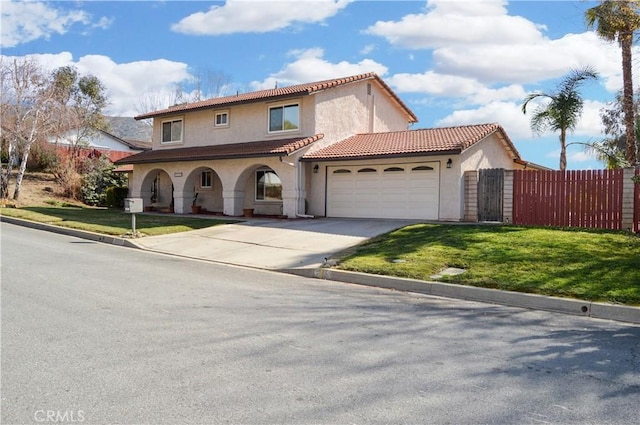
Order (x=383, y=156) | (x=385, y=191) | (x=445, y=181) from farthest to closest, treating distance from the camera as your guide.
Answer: (x=385, y=191), (x=383, y=156), (x=445, y=181)

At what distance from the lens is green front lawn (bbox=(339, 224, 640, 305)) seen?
332 inches

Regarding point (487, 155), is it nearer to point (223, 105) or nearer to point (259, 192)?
point (259, 192)

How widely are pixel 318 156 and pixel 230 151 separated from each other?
438cm

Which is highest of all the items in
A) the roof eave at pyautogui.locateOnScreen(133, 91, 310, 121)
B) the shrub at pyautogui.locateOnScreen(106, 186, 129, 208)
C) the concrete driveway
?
the roof eave at pyautogui.locateOnScreen(133, 91, 310, 121)

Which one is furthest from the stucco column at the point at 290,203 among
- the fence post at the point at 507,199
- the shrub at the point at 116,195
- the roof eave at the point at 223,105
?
the shrub at the point at 116,195

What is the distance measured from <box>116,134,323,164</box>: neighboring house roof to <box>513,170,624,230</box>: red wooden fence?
840 centimetres

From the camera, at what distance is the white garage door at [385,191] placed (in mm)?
18609

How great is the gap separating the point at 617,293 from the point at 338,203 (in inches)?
534

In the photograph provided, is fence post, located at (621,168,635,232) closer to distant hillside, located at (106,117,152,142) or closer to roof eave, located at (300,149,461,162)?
roof eave, located at (300,149,461,162)

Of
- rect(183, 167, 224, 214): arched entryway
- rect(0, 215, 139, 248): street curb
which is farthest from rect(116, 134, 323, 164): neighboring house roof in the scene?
rect(0, 215, 139, 248): street curb

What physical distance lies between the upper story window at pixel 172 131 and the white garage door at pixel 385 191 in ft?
32.4

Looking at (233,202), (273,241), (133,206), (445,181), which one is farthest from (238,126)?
(445,181)

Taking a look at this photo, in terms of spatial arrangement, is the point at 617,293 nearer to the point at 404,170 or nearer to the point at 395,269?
the point at 395,269

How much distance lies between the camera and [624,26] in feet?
44.6
